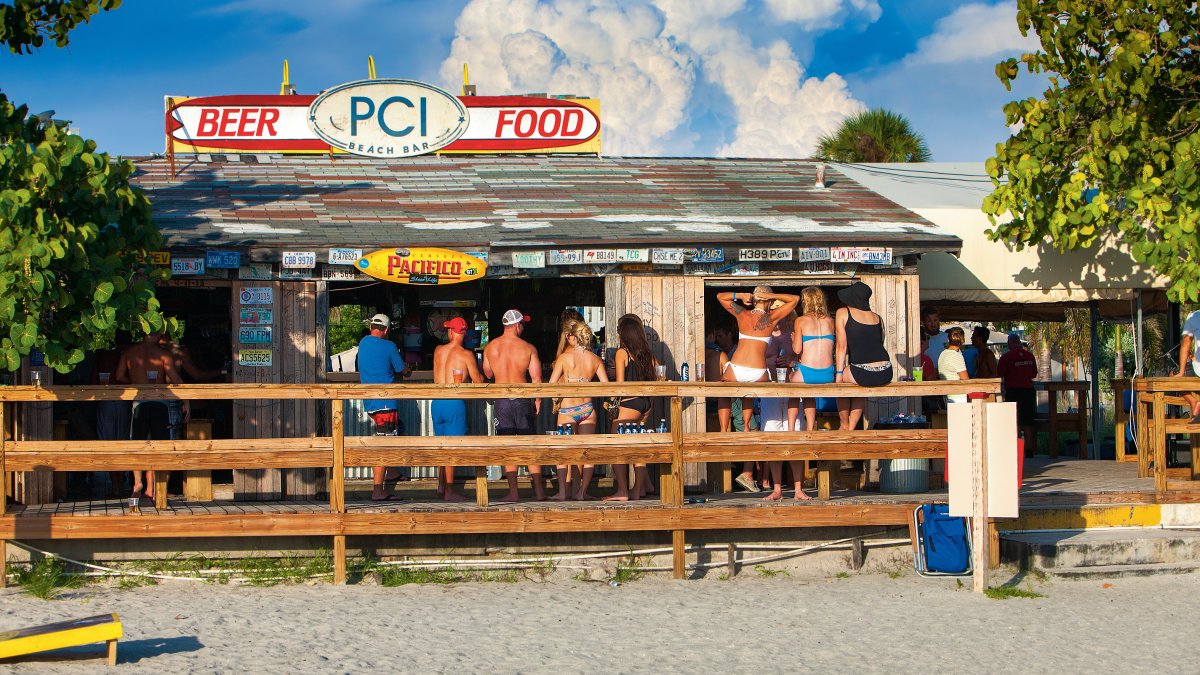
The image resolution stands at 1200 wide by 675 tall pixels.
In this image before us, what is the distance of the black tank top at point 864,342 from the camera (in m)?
9.71

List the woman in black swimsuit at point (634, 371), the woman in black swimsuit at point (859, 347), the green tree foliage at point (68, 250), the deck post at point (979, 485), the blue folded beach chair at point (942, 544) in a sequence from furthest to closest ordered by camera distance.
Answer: the woman in black swimsuit at point (634, 371) < the woman in black swimsuit at point (859, 347) < the blue folded beach chair at point (942, 544) < the deck post at point (979, 485) < the green tree foliage at point (68, 250)

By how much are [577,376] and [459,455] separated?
1323mm

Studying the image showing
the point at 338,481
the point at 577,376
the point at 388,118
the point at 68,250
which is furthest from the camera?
the point at 388,118

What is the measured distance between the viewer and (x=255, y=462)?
8922 mm

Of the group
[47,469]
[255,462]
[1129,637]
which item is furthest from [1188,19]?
[47,469]

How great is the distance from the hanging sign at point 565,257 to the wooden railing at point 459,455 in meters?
1.89

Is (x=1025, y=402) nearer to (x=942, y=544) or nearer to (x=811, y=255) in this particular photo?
(x=811, y=255)

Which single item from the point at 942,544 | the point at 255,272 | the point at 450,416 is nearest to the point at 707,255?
the point at 450,416

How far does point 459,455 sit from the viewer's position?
907cm

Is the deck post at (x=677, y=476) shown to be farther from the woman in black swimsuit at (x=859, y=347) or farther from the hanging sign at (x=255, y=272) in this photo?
the hanging sign at (x=255, y=272)

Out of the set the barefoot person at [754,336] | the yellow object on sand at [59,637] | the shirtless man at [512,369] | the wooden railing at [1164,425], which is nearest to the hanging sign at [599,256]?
the shirtless man at [512,369]

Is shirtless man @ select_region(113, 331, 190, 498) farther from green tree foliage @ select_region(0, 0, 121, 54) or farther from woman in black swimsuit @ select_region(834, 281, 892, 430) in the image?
woman in black swimsuit @ select_region(834, 281, 892, 430)

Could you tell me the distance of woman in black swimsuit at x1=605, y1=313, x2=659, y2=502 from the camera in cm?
1004

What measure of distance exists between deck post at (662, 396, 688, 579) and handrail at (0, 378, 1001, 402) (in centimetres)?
14
